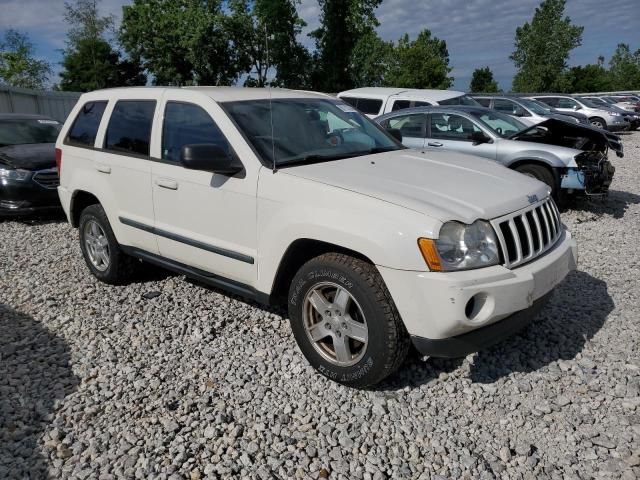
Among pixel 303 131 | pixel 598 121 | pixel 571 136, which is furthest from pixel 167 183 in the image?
pixel 598 121

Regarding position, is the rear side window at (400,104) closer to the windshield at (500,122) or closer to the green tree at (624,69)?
the windshield at (500,122)

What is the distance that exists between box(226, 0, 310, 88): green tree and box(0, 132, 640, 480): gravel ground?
41.4 metres

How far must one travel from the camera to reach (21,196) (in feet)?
24.9

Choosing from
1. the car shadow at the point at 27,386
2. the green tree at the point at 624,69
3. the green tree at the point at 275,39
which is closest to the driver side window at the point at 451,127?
the car shadow at the point at 27,386

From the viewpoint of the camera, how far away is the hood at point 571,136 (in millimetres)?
8008

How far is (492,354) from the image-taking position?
3699 millimetres

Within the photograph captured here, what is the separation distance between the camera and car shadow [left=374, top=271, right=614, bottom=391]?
3.48 meters

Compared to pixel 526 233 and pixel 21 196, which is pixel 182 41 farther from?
pixel 526 233

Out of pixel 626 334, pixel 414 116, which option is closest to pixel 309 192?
pixel 626 334

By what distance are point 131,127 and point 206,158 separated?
148 centimetres

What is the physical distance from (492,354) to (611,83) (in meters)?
77.7

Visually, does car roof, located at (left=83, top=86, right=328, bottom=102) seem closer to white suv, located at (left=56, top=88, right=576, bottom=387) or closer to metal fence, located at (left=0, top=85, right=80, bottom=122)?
white suv, located at (left=56, top=88, right=576, bottom=387)

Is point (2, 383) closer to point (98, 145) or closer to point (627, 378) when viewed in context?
point (98, 145)

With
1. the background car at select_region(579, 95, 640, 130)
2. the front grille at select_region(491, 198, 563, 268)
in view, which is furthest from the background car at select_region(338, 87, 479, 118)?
the background car at select_region(579, 95, 640, 130)
